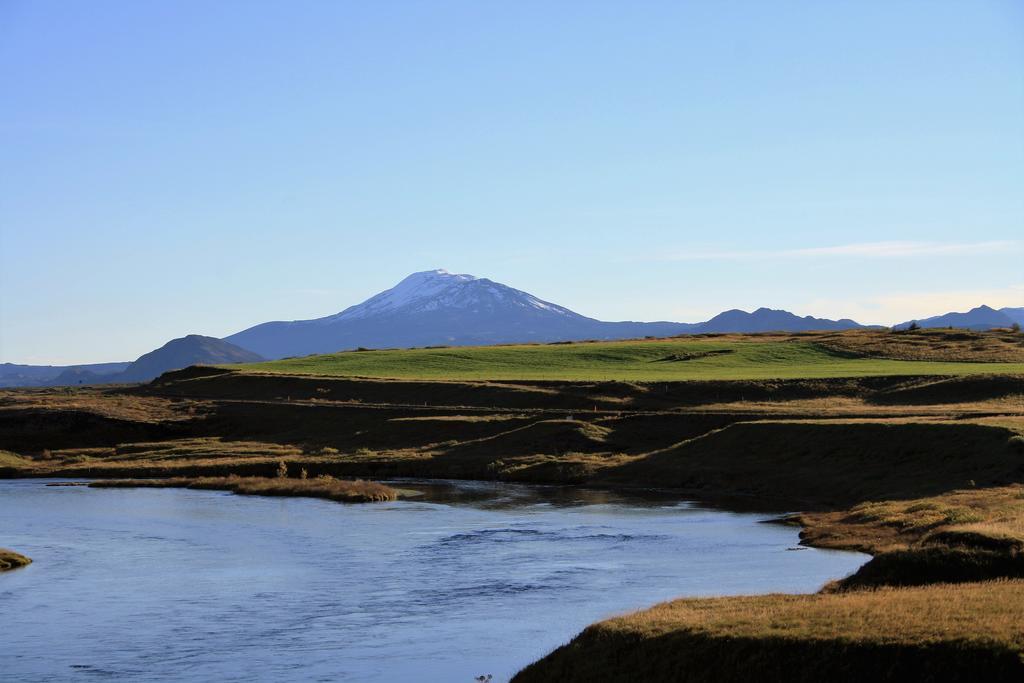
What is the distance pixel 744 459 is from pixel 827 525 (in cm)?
1566

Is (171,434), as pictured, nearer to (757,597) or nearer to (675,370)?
(675,370)

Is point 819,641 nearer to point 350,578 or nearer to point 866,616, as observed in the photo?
point 866,616

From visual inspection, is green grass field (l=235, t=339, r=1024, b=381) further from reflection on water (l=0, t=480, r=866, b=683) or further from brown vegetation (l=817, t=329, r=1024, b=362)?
reflection on water (l=0, t=480, r=866, b=683)

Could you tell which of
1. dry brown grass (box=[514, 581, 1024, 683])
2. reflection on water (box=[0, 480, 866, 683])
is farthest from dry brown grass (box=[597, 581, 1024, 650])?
reflection on water (box=[0, 480, 866, 683])

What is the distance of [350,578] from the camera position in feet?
126

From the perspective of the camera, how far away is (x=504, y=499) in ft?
193

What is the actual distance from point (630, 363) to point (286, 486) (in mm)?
51440

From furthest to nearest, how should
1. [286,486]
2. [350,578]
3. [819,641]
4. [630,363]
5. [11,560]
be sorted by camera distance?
[630,363], [286,486], [11,560], [350,578], [819,641]

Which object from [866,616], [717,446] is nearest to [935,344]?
[717,446]

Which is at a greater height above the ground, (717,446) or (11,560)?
(717,446)

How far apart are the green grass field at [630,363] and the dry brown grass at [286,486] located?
31.8 meters

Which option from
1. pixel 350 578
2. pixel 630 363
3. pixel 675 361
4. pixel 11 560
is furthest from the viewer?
pixel 630 363

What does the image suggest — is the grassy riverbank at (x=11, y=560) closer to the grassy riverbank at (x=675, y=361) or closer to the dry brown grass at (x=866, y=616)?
the dry brown grass at (x=866, y=616)

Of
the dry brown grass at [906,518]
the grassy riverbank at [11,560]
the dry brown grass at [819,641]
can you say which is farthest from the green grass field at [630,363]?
the dry brown grass at [819,641]
